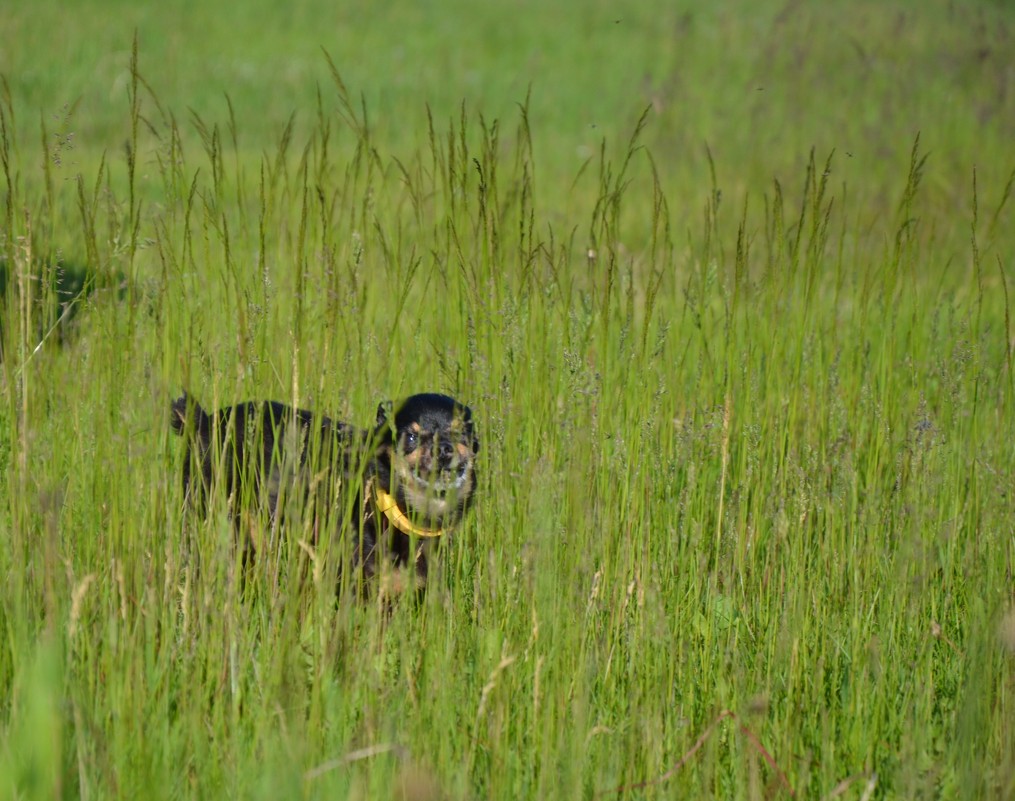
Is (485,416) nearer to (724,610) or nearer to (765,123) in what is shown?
(724,610)

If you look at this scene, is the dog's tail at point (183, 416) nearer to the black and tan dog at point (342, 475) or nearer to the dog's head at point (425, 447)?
the black and tan dog at point (342, 475)

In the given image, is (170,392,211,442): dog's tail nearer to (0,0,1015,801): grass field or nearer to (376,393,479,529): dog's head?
(0,0,1015,801): grass field

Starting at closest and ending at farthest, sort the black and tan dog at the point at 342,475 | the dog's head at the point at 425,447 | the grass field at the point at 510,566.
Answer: the grass field at the point at 510,566
the black and tan dog at the point at 342,475
the dog's head at the point at 425,447

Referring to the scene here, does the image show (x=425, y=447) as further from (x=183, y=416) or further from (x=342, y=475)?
(x=342, y=475)

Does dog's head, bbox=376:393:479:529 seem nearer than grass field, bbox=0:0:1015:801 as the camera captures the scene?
No

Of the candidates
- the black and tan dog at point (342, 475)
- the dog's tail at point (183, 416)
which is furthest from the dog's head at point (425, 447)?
the dog's tail at point (183, 416)

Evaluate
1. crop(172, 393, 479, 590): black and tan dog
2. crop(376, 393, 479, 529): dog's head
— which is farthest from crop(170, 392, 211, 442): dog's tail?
crop(376, 393, 479, 529): dog's head

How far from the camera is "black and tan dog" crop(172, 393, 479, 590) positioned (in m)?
2.21

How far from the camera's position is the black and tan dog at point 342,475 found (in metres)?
2.21

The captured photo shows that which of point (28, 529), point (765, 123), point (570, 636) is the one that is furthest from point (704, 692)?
point (765, 123)

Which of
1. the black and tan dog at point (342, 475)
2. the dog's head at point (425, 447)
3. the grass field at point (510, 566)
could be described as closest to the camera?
the grass field at point (510, 566)

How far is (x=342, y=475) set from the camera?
2453 mm

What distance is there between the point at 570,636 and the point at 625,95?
1088 centimetres

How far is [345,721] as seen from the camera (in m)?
1.96
